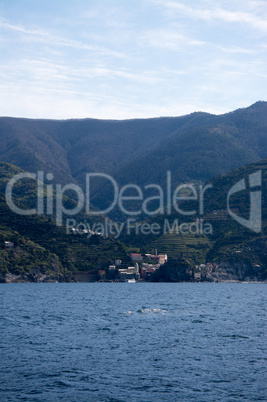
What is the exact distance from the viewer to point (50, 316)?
296 feet

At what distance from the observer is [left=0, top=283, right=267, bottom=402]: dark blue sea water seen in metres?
42.4

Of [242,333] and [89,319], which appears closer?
[242,333]

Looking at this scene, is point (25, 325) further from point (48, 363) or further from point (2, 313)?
point (48, 363)

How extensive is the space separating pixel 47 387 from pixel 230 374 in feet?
50.3

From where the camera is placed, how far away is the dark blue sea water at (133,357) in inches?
1668

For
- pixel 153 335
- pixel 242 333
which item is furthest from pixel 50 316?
pixel 242 333

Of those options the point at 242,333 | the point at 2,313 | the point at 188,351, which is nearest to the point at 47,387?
the point at 188,351

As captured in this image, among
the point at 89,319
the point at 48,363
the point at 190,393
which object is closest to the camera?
the point at 190,393

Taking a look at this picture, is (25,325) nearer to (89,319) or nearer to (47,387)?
(89,319)

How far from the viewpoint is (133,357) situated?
54.4 m

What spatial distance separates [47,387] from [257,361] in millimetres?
20294

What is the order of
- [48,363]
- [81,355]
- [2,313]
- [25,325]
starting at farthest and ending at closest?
[2,313]
[25,325]
[81,355]
[48,363]

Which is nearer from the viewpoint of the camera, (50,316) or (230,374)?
(230,374)

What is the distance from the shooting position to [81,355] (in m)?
55.1
